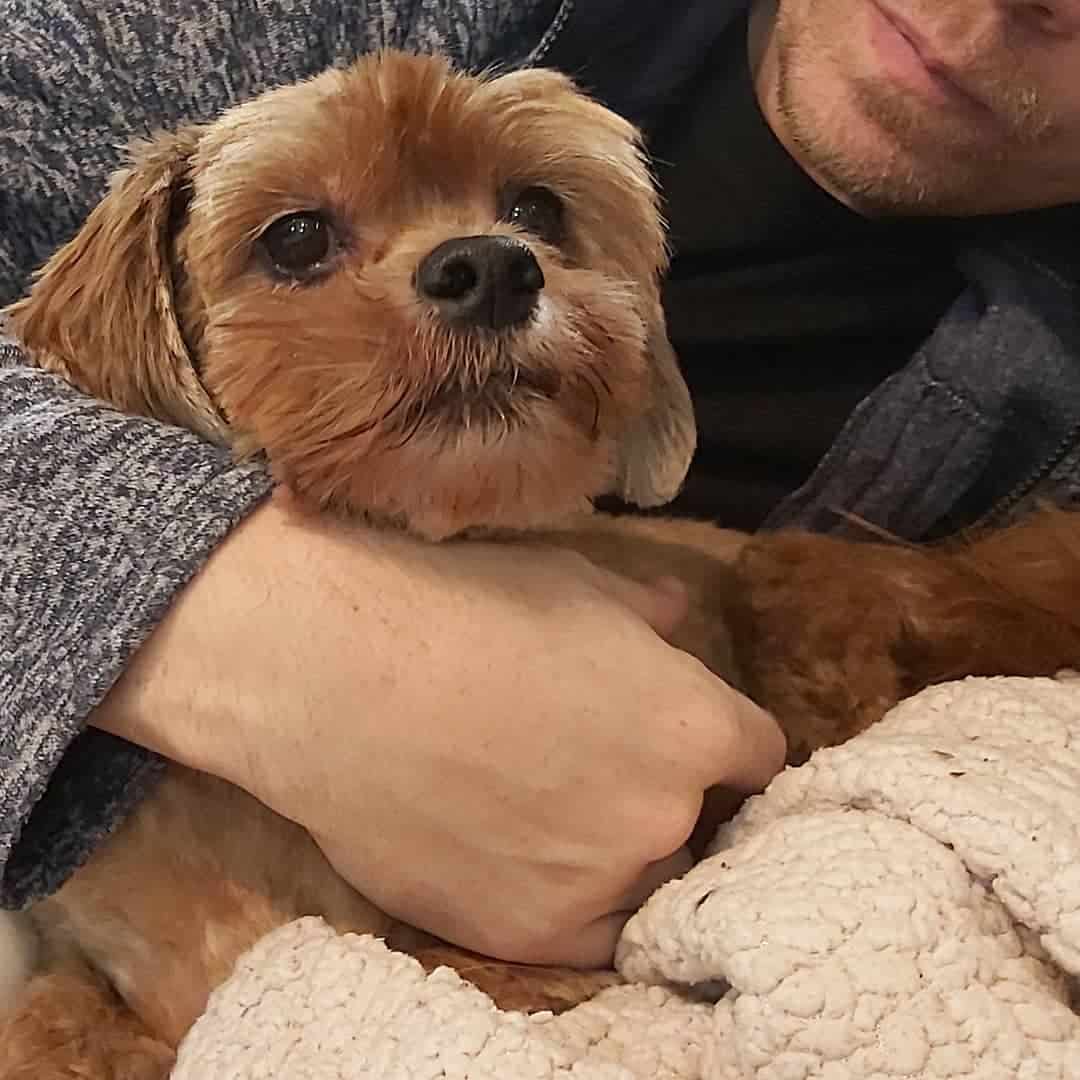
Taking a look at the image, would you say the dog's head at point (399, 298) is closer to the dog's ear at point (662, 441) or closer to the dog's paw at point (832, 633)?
the dog's ear at point (662, 441)

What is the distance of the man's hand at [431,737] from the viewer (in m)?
1.01

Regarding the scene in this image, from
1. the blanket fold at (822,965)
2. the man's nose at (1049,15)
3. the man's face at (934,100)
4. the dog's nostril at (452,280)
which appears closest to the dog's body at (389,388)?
the dog's nostril at (452,280)

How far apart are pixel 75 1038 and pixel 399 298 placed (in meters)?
0.58

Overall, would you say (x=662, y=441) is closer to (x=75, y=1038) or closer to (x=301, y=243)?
(x=301, y=243)

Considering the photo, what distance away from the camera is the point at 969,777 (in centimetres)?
92

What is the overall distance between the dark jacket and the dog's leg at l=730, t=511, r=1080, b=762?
0.16 m

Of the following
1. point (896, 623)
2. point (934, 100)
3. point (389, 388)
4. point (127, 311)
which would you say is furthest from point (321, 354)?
point (934, 100)

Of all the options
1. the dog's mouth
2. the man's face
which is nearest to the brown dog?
the dog's mouth

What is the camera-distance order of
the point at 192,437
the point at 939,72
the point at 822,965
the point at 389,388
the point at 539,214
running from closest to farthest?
the point at 822,965 → the point at 389,388 → the point at 192,437 → the point at 539,214 → the point at 939,72

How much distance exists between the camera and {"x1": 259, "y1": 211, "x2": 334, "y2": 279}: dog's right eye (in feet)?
3.73

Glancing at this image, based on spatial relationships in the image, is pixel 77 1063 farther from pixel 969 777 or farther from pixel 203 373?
pixel 969 777

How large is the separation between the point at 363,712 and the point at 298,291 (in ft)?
1.09

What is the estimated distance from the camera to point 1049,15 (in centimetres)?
130

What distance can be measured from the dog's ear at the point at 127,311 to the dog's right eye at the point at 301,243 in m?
0.10
